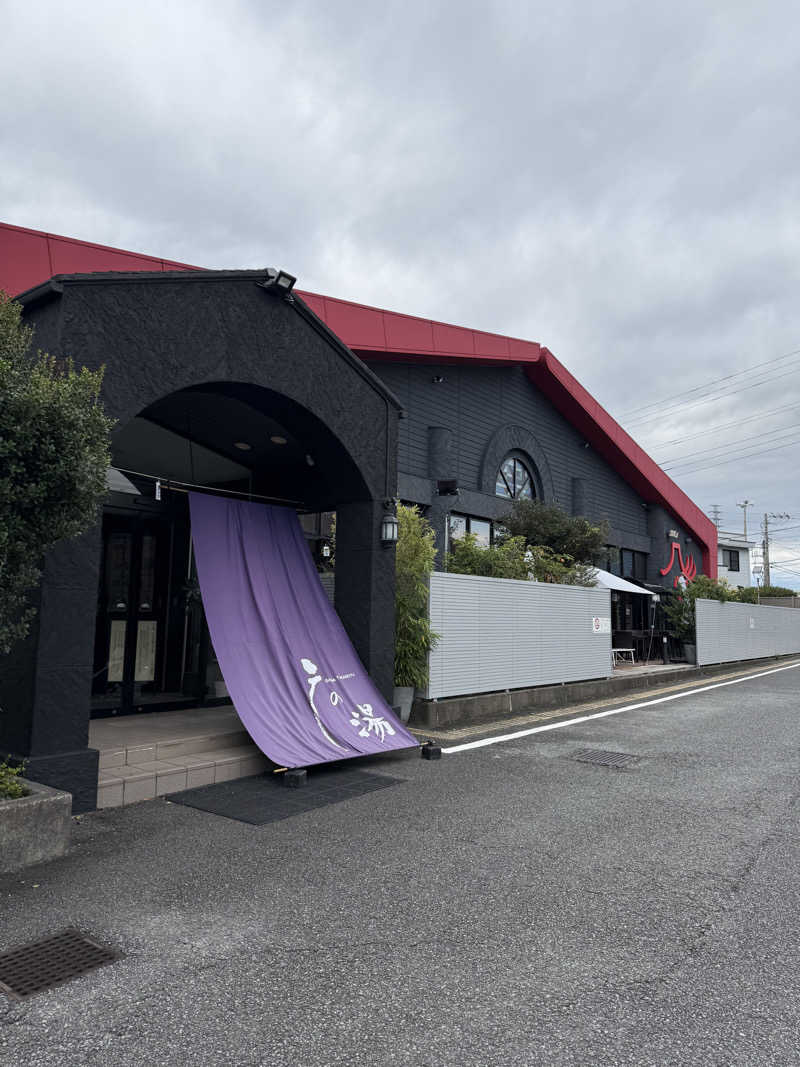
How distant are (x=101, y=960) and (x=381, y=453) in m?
5.80

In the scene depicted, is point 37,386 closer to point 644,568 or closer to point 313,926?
point 313,926

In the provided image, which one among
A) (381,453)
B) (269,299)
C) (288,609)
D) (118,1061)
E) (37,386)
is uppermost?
(269,299)

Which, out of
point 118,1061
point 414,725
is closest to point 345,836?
point 118,1061

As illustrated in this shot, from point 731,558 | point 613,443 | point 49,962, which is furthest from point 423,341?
point 731,558

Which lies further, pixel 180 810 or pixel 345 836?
pixel 180 810

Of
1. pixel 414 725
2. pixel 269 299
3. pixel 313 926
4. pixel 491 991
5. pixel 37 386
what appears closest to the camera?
pixel 491 991

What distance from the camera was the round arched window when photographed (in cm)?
1767

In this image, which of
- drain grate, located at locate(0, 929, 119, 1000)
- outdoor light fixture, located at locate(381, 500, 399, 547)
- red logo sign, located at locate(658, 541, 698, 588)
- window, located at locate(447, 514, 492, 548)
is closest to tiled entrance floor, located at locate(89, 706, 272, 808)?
drain grate, located at locate(0, 929, 119, 1000)

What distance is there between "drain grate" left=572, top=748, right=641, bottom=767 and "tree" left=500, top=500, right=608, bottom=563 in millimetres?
7381

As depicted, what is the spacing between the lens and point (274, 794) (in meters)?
5.52

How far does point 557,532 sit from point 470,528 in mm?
2244

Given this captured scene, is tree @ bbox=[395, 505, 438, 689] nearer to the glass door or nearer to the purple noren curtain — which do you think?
the purple noren curtain

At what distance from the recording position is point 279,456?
8320 mm

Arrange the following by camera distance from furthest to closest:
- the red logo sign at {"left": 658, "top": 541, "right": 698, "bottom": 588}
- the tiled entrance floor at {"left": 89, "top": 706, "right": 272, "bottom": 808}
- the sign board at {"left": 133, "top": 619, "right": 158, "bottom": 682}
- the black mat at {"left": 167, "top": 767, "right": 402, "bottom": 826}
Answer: the red logo sign at {"left": 658, "top": 541, "right": 698, "bottom": 588}
the sign board at {"left": 133, "top": 619, "right": 158, "bottom": 682}
the tiled entrance floor at {"left": 89, "top": 706, "right": 272, "bottom": 808}
the black mat at {"left": 167, "top": 767, "right": 402, "bottom": 826}
